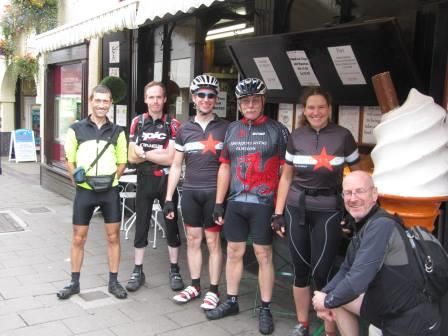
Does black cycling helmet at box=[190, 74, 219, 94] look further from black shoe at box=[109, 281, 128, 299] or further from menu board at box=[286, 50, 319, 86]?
black shoe at box=[109, 281, 128, 299]

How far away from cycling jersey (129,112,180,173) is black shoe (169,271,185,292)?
1006 mm

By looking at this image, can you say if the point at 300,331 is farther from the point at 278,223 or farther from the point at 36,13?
the point at 36,13

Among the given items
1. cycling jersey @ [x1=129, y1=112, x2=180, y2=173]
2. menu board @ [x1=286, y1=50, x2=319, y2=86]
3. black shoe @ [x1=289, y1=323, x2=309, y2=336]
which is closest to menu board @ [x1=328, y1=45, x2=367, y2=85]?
menu board @ [x1=286, y1=50, x2=319, y2=86]

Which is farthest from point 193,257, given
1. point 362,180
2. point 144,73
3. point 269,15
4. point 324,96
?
point 144,73

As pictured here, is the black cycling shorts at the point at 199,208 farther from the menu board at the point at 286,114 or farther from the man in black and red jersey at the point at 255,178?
the menu board at the point at 286,114

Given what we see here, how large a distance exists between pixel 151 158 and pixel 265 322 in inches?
69.3

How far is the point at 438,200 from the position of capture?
9.54 ft

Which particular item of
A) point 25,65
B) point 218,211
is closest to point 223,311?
point 218,211

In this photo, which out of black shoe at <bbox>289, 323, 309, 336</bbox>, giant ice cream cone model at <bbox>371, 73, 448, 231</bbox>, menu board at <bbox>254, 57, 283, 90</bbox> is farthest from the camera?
menu board at <bbox>254, 57, 283, 90</bbox>

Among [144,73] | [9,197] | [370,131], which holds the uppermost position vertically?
[144,73]

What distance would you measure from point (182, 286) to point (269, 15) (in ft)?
9.22

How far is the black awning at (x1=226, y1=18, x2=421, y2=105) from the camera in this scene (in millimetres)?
3650

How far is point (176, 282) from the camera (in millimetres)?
4777

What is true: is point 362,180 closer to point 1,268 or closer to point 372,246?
point 372,246
